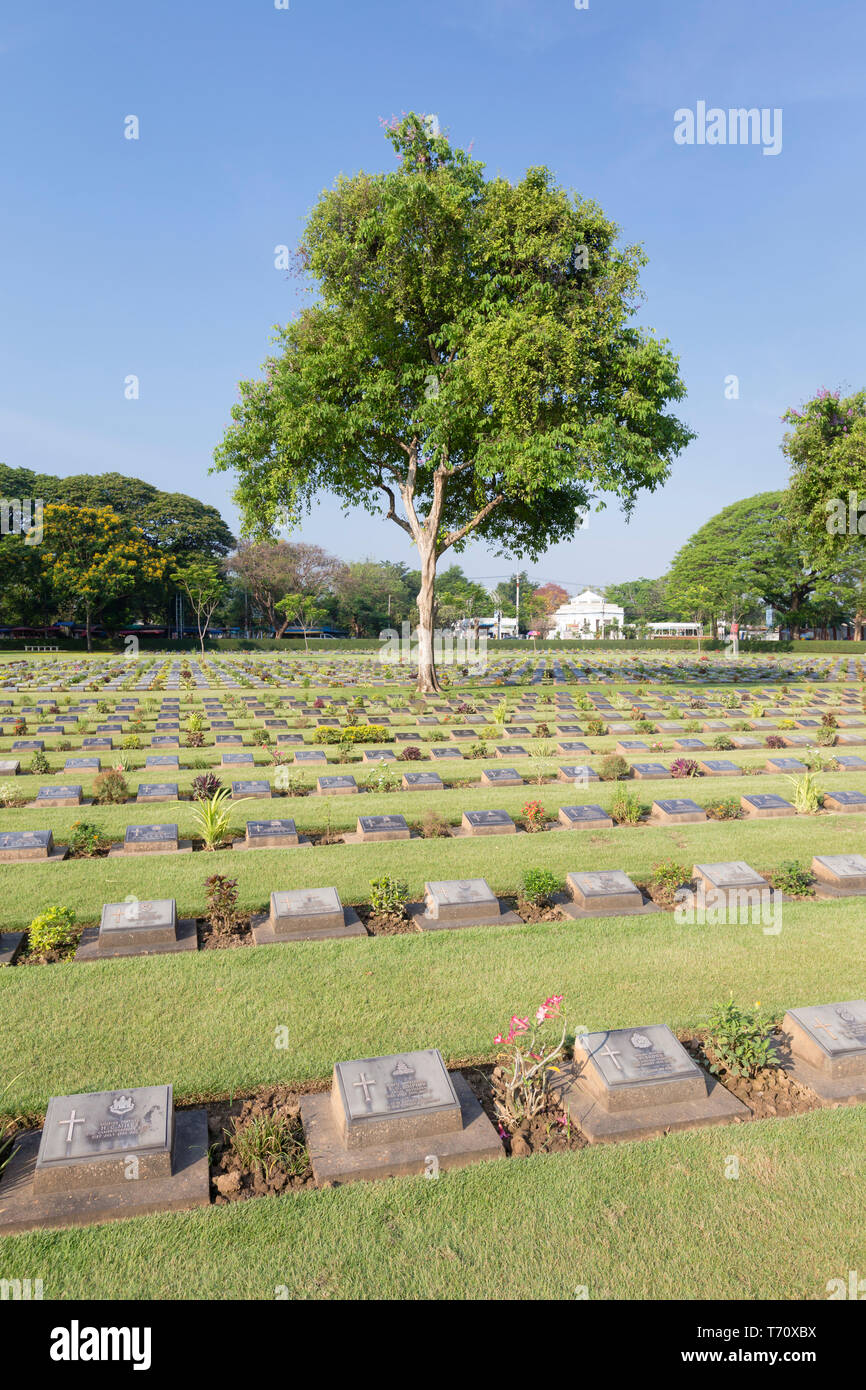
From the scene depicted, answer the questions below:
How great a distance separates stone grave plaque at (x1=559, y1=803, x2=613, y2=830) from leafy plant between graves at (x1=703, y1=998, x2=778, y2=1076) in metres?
5.42

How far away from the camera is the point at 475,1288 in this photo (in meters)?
3.54

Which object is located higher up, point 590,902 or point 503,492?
point 503,492

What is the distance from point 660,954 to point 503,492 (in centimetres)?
2123

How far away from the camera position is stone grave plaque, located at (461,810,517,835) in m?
10.6

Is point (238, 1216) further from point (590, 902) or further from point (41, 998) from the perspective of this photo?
point (590, 902)

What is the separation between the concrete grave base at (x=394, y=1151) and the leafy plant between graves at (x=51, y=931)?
3232 millimetres

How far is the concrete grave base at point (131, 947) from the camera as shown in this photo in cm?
686

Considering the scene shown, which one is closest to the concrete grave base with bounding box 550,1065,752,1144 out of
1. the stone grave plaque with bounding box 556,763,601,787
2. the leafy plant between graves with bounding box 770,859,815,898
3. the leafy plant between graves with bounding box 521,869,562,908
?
the leafy plant between graves with bounding box 521,869,562,908

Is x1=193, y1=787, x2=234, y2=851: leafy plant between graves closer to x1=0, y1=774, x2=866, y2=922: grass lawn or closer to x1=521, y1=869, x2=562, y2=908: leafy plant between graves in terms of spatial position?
x1=0, y1=774, x2=866, y2=922: grass lawn

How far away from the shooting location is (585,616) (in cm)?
11588
